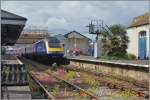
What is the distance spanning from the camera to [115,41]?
3934 centimetres

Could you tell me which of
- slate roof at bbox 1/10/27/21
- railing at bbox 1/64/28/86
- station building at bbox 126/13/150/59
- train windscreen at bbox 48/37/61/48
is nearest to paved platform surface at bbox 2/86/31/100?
railing at bbox 1/64/28/86

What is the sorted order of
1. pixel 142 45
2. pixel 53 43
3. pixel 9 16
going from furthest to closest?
1. pixel 142 45
2. pixel 53 43
3. pixel 9 16

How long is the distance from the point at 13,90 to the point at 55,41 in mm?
23110

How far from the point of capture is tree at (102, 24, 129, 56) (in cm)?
3938

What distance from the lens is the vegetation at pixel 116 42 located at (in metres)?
39.3

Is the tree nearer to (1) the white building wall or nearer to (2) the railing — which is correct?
(1) the white building wall

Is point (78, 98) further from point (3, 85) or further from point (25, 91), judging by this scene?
point (3, 85)

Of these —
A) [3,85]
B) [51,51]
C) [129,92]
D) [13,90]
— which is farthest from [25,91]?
[51,51]

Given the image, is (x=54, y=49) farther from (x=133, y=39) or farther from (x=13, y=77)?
(x=13, y=77)

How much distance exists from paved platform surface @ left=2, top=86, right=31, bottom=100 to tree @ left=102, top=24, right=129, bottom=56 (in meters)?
26.9

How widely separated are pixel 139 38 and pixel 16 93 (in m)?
30.4

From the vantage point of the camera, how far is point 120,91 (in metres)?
14.8

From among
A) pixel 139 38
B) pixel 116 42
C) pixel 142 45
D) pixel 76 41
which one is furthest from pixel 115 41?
pixel 76 41

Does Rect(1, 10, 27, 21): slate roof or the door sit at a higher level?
Rect(1, 10, 27, 21): slate roof
